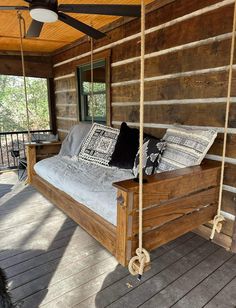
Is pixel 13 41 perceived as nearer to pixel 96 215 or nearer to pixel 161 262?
pixel 96 215

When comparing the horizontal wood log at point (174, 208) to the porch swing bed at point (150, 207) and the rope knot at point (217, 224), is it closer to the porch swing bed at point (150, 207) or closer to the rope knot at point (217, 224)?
the porch swing bed at point (150, 207)

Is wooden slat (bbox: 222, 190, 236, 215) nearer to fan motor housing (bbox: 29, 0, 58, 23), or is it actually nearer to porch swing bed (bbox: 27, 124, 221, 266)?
porch swing bed (bbox: 27, 124, 221, 266)

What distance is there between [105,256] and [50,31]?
10.2 ft

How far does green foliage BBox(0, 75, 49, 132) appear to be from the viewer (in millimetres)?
10078

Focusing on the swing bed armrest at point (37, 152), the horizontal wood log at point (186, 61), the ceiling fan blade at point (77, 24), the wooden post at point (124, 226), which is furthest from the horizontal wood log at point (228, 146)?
the swing bed armrest at point (37, 152)

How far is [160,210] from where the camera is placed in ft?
5.34

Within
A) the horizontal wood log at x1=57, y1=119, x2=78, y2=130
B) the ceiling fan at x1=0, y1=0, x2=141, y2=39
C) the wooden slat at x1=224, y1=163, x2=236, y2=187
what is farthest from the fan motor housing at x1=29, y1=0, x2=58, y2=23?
the horizontal wood log at x1=57, y1=119, x2=78, y2=130

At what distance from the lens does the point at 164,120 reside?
8.66 feet

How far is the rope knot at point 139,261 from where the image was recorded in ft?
4.88

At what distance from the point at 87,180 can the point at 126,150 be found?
2.08ft

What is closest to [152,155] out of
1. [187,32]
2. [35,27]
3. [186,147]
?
[186,147]

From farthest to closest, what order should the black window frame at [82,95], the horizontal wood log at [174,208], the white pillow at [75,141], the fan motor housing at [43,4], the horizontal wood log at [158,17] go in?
1. the black window frame at [82,95]
2. the white pillow at [75,141]
3. the horizontal wood log at [158,17]
4. the fan motor housing at [43,4]
5. the horizontal wood log at [174,208]

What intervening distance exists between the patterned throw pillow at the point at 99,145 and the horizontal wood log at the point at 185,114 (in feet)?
1.22

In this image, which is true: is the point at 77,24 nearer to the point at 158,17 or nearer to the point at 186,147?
the point at 158,17
